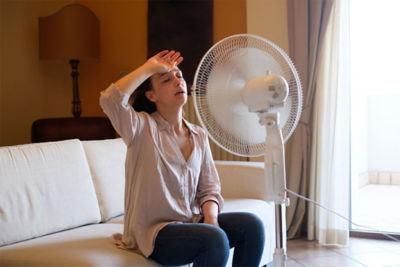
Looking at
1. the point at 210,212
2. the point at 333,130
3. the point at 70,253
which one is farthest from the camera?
the point at 333,130

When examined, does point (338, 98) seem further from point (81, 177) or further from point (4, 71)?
point (4, 71)

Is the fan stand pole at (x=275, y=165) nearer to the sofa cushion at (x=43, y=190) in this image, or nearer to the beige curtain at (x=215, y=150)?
the sofa cushion at (x=43, y=190)

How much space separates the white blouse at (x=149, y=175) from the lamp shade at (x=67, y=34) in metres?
2.18

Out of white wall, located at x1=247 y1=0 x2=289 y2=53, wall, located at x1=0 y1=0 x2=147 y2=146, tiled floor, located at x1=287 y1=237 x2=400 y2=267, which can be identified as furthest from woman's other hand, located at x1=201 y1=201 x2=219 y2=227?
wall, located at x1=0 y1=0 x2=147 y2=146

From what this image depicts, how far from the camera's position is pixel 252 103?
1.44 metres

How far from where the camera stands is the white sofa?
153cm

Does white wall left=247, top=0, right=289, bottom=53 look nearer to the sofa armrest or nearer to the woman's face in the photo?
the sofa armrest

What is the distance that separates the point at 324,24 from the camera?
2912 millimetres

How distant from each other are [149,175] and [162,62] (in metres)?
0.37

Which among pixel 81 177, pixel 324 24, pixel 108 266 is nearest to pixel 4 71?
pixel 81 177

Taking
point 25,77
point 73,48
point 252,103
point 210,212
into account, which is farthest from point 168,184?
point 25,77

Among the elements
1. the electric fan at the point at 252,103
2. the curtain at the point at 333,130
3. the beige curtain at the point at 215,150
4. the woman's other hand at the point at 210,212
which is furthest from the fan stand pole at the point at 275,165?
the beige curtain at the point at 215,150

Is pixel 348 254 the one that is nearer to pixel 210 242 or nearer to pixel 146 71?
pixel 210 242

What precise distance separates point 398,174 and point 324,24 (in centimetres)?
127
